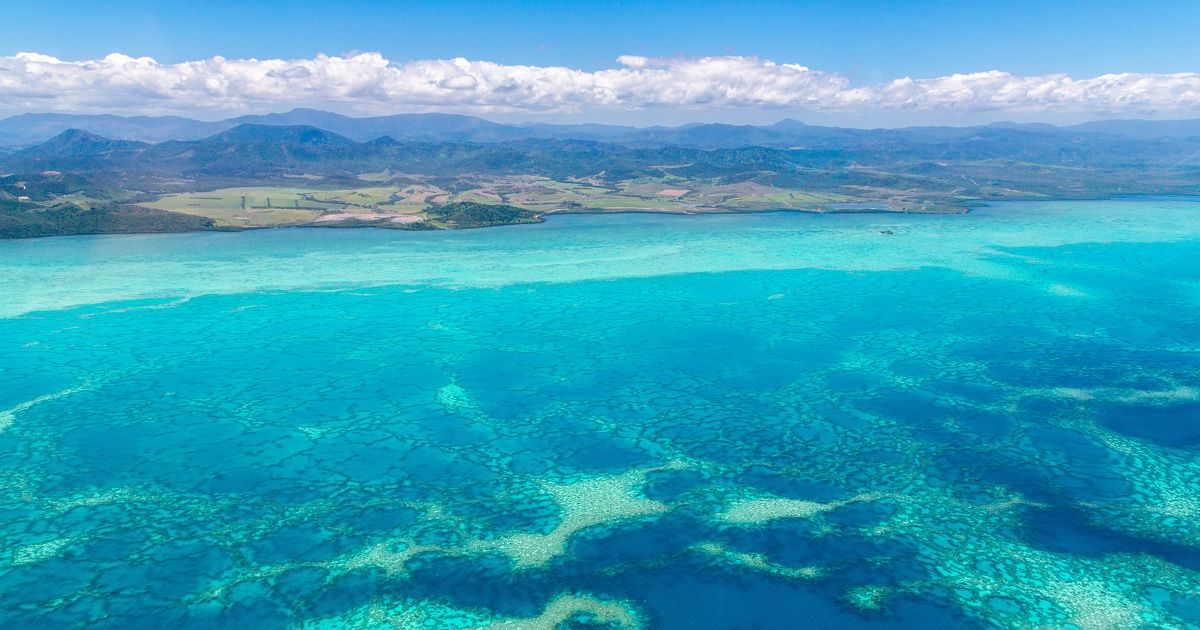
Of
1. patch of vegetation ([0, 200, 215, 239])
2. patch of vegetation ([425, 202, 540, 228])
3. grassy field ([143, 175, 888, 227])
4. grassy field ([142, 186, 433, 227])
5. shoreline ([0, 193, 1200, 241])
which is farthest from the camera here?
grassy field ([143, 175, 888, 227])

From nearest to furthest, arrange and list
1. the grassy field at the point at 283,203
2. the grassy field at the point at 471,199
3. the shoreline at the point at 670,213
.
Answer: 1. the shoreline at the point at 670,213
2. the grassy field at the point at 283,203
3. the grassy field at the point at 471,199

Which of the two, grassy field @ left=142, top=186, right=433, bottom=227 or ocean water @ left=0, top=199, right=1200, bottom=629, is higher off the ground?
grassy field @ left=142, top=186, right=433, bottom=227

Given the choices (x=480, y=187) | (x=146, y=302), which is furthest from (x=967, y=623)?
(x=480, y=187)

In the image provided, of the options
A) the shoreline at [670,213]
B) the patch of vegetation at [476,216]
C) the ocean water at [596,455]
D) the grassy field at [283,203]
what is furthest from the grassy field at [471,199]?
the ocean water at [596,455]

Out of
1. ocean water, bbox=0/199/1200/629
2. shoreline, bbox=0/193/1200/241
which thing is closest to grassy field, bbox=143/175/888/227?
shoreline, bbox=0/193/1200/241

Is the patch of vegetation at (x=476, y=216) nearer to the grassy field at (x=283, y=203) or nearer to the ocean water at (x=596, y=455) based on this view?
the grassy field at (x=283, y=203)

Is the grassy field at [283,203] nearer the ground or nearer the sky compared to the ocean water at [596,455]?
nearer the sky

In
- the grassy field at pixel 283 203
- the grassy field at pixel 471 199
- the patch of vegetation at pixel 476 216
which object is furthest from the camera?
the grassy field at pixel 471 199

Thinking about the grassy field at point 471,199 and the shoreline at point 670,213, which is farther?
the grassy field at point 471,199

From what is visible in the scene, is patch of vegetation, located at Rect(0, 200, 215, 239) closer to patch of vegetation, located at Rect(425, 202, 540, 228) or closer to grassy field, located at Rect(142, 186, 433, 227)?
grassy field, located at Rect(142, 186, 433, 227)
